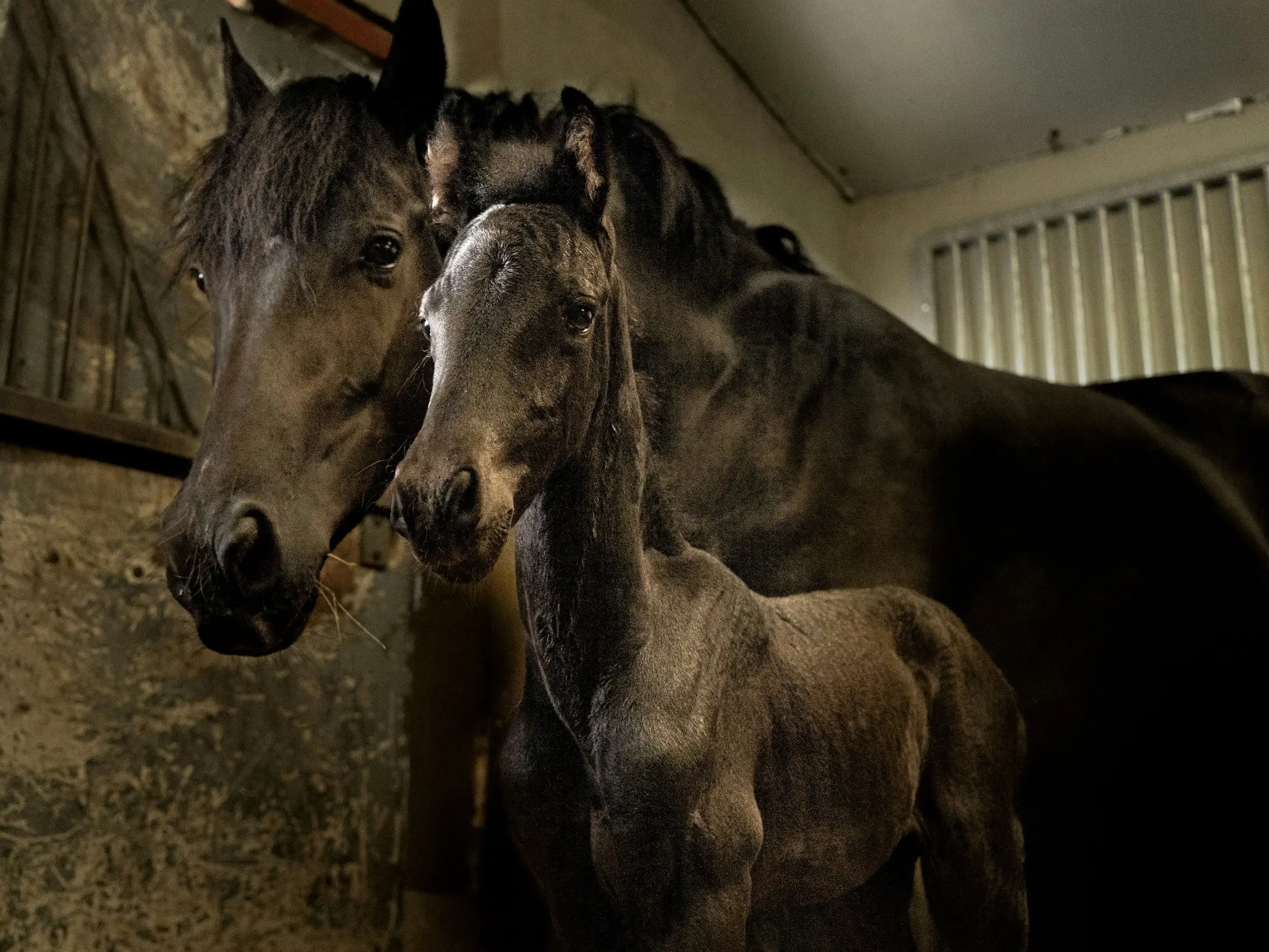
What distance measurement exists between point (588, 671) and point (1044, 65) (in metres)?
1.33

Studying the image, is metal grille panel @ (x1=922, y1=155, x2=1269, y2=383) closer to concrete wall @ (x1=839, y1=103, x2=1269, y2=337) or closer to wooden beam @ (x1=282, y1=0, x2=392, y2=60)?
concrete wall @ (x1=839, y1=103, x2=1269, y2=337)

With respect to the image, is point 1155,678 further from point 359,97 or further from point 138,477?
point 138,477

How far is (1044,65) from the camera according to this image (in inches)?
69.7

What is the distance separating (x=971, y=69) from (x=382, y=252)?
111 centimetres

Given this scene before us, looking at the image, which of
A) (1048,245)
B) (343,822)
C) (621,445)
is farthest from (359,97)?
(1048,245)

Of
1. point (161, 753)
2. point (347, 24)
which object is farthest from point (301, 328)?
point (347, 24)

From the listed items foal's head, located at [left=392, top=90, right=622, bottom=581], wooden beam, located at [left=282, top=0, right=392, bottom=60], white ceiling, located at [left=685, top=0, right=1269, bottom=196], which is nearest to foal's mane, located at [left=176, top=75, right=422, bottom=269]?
foal's head, located at [left=392, top=90, right=622, bottom=581]

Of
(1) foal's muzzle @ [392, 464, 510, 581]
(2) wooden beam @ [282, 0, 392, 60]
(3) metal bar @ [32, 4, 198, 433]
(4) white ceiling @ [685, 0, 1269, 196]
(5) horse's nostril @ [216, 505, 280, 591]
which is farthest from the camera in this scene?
(4) white ceiling @ [685, 0, 1269, 196]

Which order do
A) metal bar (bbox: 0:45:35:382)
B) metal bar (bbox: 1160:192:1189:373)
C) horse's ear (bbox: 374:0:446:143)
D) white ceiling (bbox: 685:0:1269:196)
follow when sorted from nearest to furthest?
1. horse's ear (bbox: 374:0:446:143)
2. metal bar (bbox: 0:45:35:382)
3. white ceiling (bbox: 685:0:1269:196)
4. metal bar (bbox: 1160:192:1189:373)

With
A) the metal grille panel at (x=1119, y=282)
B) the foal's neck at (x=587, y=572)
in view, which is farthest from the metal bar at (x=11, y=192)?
the metal grille panel at (x=1119, y=282)

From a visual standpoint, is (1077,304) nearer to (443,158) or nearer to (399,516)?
(443,158)

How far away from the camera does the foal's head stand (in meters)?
0.79

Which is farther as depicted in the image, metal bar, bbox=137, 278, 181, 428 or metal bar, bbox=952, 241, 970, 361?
metal bar, bbox=952, 241, 970, 361

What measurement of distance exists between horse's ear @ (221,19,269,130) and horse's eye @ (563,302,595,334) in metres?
0.48
